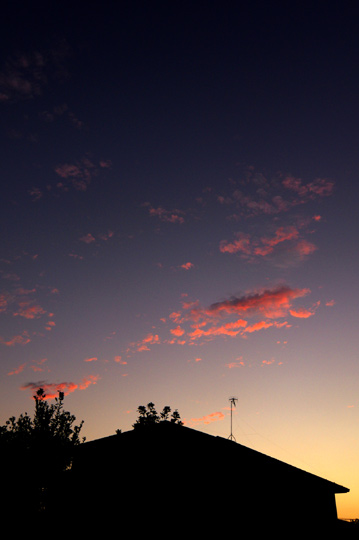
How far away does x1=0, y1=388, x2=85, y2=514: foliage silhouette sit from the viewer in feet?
92.1

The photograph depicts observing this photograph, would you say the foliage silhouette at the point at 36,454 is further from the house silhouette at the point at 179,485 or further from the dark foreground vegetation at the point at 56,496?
the house silhouette at the point at 179,485

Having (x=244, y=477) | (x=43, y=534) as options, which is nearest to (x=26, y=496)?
(x=43, y=534)

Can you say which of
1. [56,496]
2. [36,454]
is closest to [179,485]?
[56,496]

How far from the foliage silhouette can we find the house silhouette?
9.59 metres

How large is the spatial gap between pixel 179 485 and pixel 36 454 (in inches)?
689

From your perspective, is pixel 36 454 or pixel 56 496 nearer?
pixel 56 496

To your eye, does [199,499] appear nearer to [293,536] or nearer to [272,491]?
[272,491]

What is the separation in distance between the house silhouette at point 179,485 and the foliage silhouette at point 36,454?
377 inches

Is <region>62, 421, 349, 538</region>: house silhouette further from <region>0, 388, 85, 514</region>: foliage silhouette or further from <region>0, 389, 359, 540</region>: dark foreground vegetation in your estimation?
<region>0, 388, 85, 514</region>: foliage silhouette

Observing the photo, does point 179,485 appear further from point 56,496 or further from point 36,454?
point 36,454

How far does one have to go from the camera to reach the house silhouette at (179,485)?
18.0 metres

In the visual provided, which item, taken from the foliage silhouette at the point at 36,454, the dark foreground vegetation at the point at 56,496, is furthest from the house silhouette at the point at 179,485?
the foliage silhouette at the point at 36,454

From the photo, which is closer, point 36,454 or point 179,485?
point 179,485

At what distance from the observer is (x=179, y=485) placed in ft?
60.4
